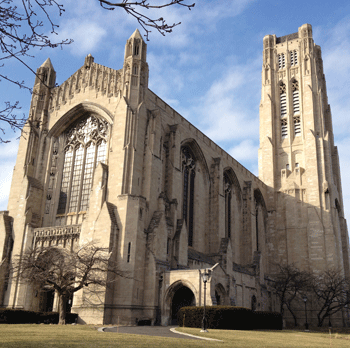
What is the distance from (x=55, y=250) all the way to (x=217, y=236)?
591 inches

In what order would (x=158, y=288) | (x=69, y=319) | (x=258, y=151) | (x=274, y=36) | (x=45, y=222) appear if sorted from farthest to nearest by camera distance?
(x=274, y=36) → (x=258, y=151) → (x=45, y=222) → (x=158, y=288) → (x=69, y=319)

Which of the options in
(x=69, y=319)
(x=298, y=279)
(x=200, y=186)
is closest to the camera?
(x=69, y=319)

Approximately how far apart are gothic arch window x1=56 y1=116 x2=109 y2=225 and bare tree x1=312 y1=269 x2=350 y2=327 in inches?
1027

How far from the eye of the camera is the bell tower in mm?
48031

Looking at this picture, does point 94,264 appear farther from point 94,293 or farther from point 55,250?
point 55,250

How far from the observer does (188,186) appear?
120ft

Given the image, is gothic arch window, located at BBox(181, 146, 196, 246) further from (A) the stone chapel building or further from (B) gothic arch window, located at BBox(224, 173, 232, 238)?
(B) gothic arch window, located at BBox(224, 173, 232, 238)

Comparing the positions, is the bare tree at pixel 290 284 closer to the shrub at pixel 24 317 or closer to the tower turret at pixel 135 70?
the tower turret at pixel 135 70

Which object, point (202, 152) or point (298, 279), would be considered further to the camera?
point (298, 279)

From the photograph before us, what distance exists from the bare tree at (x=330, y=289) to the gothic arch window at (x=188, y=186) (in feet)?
53.8

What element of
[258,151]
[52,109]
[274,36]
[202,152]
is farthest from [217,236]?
[274,36]

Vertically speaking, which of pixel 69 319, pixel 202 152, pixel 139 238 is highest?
pixel 202 152

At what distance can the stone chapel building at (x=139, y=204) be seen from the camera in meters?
26.3

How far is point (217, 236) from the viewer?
1441 inches
